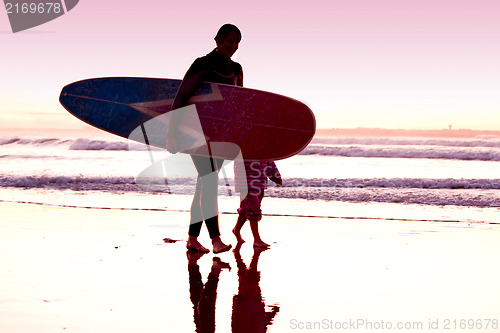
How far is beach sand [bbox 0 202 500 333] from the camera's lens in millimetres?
3018

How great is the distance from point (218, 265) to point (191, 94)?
133 cm

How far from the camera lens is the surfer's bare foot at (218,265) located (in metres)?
4.22

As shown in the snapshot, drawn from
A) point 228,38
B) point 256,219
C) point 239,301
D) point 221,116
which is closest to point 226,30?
point 228,38

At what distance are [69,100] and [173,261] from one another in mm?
2773

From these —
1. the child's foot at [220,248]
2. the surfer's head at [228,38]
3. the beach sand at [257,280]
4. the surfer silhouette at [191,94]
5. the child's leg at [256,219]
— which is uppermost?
the surfer's head at [228,38]

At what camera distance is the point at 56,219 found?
6770 millimetres

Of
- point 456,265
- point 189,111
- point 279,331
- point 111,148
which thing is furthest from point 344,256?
point 111,148

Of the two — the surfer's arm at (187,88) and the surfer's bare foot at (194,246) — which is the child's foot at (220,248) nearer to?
the surfer's bare foot at (194,246)

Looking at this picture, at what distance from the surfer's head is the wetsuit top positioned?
97 mm

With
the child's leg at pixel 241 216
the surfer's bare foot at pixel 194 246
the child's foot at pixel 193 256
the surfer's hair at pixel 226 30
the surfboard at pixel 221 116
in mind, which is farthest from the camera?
the child's leg at pixel 241 216

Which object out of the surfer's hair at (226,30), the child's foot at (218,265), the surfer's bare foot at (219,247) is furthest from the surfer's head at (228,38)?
the child's foot at (218,265)

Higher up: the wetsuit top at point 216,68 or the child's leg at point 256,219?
the wetsuit top at point 216,68

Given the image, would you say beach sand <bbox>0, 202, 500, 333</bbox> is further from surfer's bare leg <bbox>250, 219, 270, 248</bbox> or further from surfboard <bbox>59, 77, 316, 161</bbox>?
surfboard <bbox>59, 77, 316, 161</bbox>

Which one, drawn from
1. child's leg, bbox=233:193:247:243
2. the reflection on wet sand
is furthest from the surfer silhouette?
the reflection on wet sand
